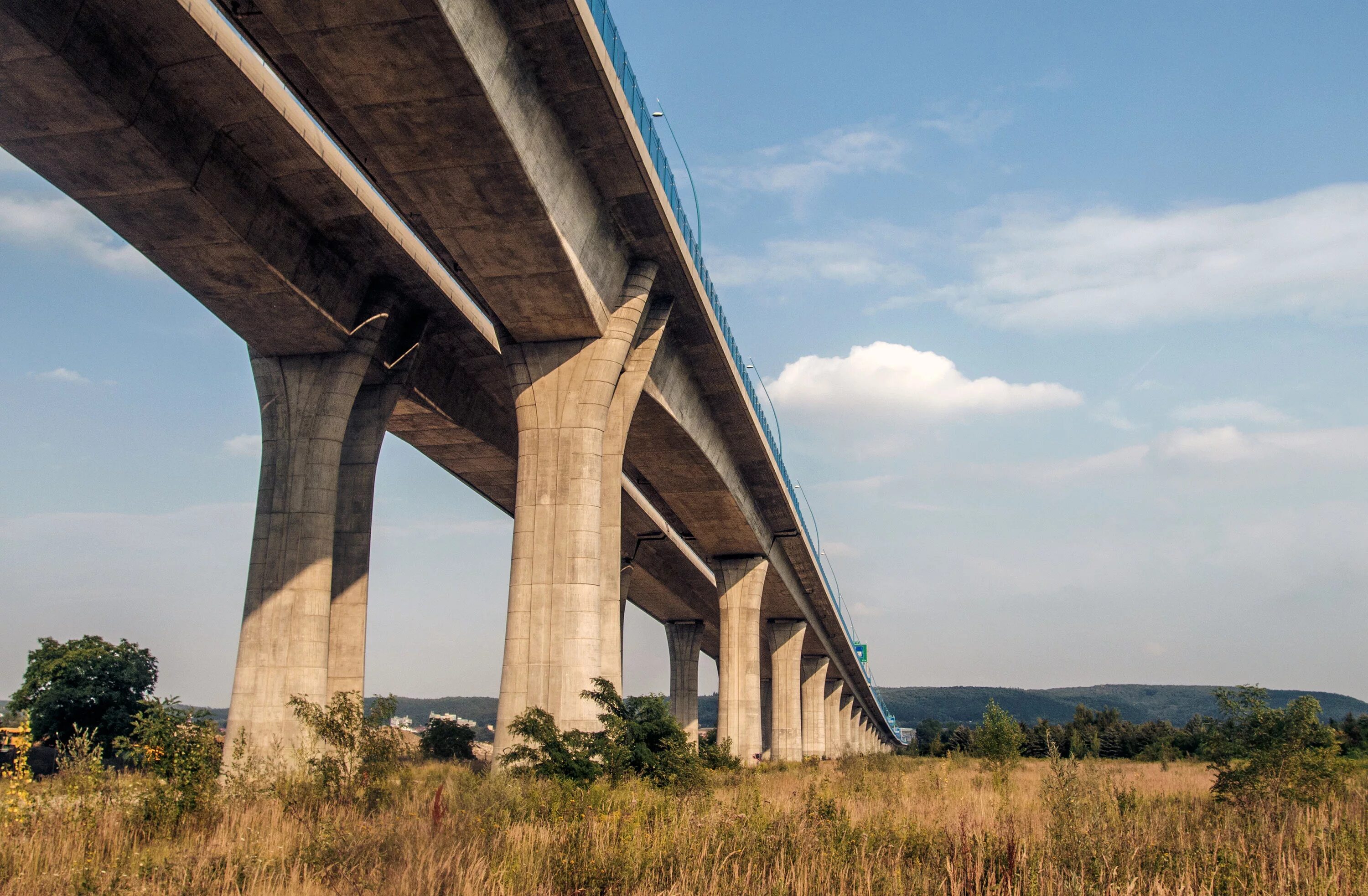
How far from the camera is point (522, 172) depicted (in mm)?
19609

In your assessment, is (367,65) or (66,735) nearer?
(367,65)

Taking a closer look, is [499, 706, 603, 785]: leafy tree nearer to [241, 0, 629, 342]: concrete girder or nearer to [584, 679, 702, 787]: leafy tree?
[584, 679, 702, 787]: leafy tree

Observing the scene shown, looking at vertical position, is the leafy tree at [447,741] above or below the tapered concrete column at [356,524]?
below

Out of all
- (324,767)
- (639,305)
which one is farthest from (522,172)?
(324,767)

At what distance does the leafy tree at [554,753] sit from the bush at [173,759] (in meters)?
6.49

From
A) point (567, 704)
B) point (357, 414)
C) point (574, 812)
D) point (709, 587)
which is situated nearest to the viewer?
point (574, 812)

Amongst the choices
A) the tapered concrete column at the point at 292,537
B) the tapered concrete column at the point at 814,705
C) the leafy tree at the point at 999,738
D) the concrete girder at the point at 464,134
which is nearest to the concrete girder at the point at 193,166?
the tapered concrete column at the point at 292,537

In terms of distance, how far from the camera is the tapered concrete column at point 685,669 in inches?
2955

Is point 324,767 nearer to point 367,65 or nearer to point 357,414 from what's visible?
point 367,65

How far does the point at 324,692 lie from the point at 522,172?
50.3 feet

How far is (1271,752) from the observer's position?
16469 mm

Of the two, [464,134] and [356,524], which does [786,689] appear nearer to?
[356,524]

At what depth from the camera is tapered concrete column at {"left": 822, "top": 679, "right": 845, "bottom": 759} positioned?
3984 inches

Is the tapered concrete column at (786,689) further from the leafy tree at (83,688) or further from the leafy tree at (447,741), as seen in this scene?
the leafy tree at (83,688)
